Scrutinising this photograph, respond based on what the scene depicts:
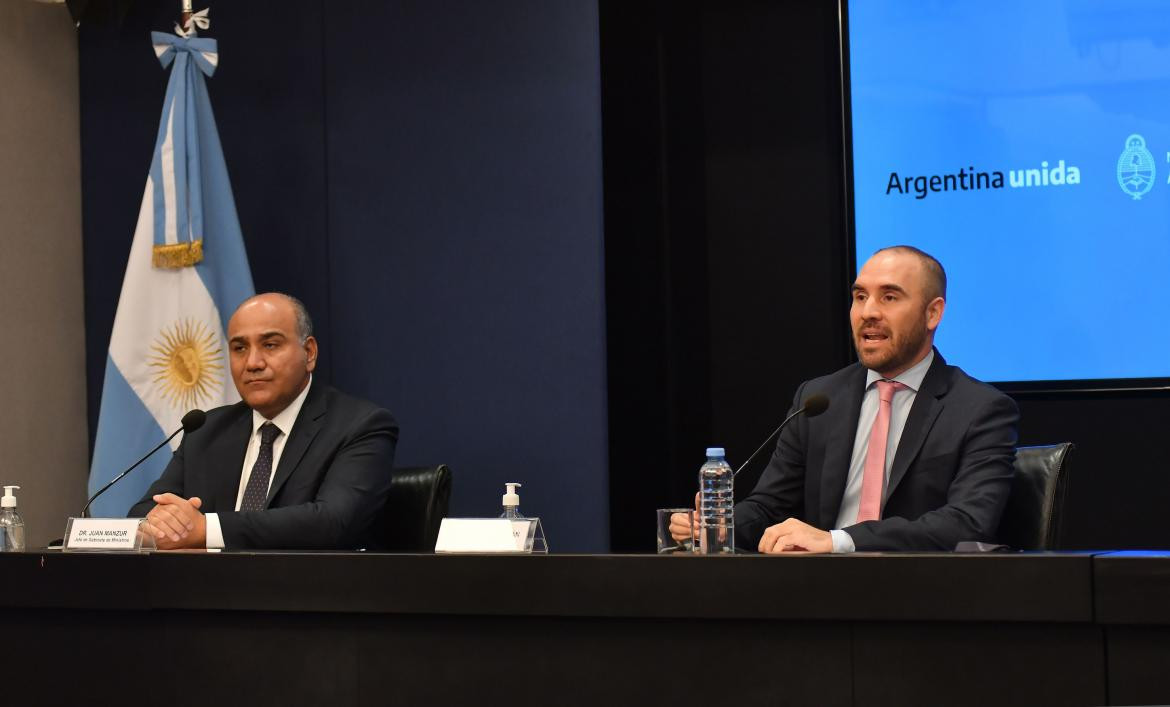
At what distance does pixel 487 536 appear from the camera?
2404mm

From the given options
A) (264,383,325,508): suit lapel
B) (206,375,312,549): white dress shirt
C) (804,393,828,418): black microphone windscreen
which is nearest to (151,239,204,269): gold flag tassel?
(206,375,312,549): white dress shirt

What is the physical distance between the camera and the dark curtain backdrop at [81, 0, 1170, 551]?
4301 millimetres

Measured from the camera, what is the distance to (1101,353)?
3.99 m

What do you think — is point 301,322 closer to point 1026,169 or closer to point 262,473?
point 262,473

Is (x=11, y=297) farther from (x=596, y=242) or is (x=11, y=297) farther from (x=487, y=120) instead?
(x=596, y=242)

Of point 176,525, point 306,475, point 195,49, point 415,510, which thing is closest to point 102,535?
point 176,525

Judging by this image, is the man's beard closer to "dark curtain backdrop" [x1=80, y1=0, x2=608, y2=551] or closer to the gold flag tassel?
"dark curtain backdrop" [x1=80, y1=0, x2=608, y2=551]

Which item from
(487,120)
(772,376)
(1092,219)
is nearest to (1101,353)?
(1092,219)

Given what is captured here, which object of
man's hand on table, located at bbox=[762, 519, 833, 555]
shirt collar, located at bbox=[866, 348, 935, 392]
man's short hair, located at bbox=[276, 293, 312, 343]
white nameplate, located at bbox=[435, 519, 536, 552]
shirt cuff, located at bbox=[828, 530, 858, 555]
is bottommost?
shirt cuff, located at bbox=[828, 530, 858, 555]

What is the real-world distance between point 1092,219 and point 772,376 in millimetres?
1086

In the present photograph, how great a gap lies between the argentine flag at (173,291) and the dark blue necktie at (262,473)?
78 cm

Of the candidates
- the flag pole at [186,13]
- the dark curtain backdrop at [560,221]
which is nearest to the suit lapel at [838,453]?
the dark curtain backdrop at [560,221]

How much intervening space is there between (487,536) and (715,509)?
411 millimetres

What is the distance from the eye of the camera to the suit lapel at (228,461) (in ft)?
11.5
